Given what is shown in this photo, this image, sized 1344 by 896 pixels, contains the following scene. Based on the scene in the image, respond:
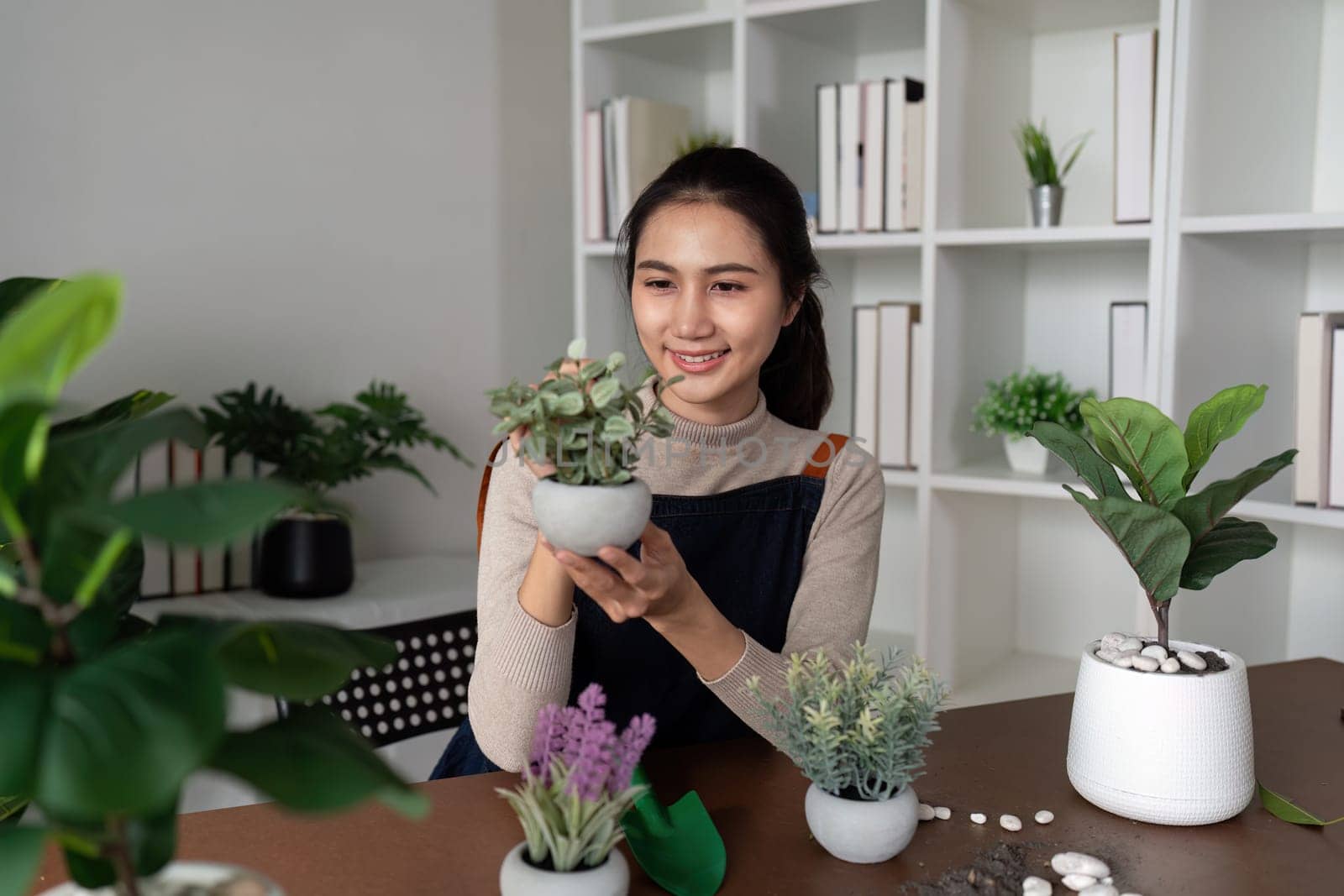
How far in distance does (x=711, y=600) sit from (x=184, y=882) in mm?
952

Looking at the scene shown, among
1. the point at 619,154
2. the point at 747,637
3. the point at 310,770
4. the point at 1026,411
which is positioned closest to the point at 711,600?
the point at 747,637

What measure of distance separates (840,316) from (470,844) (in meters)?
1.75

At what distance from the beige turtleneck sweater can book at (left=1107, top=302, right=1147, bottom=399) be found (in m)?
0.72

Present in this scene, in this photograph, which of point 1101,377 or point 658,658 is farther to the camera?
point 1101,377

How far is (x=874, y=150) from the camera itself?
2127mm

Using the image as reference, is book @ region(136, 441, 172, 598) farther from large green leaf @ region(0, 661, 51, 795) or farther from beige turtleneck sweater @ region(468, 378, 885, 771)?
large green leaf @ region(0, 661, 51, 795)

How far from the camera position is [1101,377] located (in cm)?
225

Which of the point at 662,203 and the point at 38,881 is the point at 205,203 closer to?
the point at 662,203

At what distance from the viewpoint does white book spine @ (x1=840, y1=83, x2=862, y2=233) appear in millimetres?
2141

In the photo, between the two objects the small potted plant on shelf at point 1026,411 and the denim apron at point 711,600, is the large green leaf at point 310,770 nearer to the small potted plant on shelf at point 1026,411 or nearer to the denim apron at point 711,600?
the denim apron at point 711,600

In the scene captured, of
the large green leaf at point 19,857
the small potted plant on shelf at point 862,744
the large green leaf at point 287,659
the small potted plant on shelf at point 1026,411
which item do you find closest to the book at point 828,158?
the small potted plant on shelf at point 1026,411

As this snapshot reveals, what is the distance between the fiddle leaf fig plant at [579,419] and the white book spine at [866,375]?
1.41m

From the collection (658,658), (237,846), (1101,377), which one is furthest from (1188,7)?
(237,846)

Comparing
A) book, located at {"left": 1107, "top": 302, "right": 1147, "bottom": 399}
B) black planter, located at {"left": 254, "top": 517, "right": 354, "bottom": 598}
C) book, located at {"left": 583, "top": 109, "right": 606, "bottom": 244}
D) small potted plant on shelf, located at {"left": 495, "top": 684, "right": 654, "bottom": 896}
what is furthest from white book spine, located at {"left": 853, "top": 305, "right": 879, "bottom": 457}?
small potted plant on shelf, located at {"left": 495, "top": 684, "right": 654, "bottom": 896}
